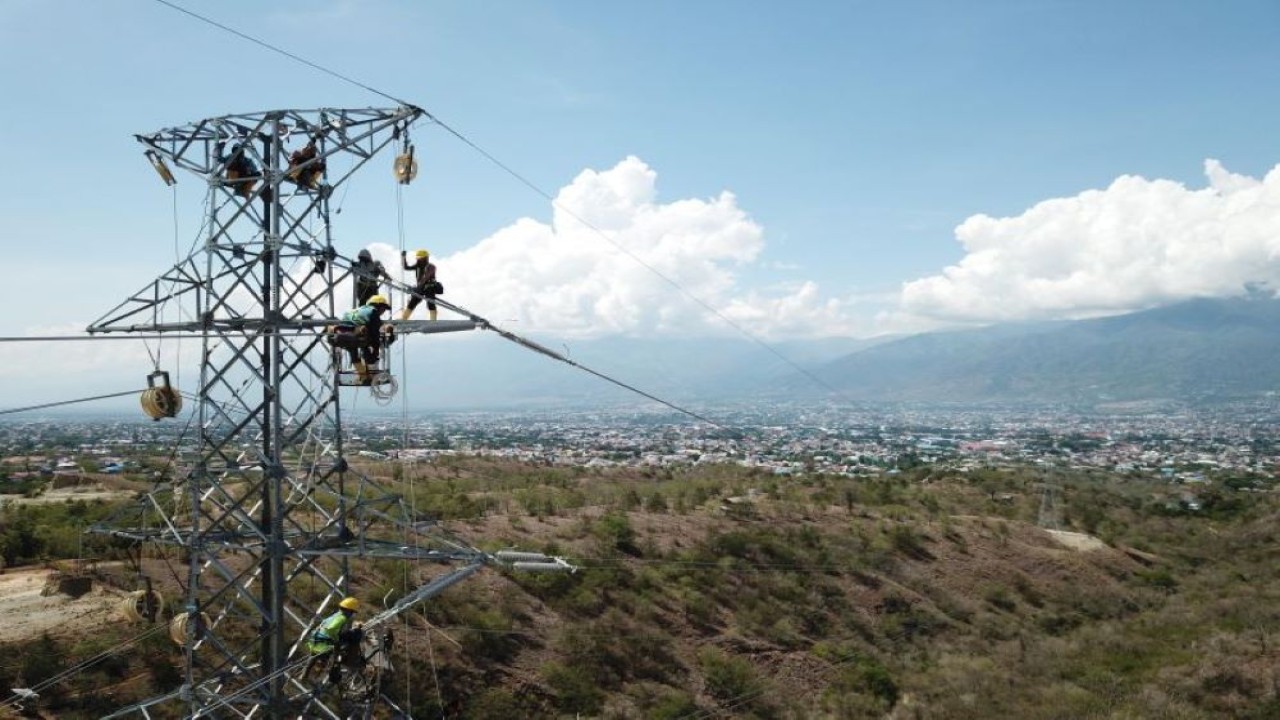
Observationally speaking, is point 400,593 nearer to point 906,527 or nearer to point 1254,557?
point 906,527

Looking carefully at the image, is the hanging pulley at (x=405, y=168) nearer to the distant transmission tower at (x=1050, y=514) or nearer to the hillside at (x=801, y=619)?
the hillside at (x=801, y=619)

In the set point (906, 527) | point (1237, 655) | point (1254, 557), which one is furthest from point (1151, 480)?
point (1237, 655)

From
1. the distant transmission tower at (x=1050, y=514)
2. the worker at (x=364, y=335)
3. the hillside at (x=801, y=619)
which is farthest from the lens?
the distant transmission tower at (x=1050, y=514)

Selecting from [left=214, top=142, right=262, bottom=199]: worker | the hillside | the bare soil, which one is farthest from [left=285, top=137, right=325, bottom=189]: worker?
the bare soil

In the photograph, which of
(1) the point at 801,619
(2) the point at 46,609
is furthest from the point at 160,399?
(1) the point at 801,619

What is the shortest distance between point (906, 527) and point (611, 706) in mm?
20186

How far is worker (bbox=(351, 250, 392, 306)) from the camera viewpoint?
8.57 m

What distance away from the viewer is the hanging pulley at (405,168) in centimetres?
907

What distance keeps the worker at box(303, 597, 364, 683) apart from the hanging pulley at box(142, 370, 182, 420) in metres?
2.91

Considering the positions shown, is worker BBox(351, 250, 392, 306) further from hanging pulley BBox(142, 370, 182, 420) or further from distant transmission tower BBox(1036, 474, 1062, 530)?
distant transmission tower BBox(1036, 474, 1062, 530)

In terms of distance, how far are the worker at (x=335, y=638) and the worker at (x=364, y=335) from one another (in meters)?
2.50

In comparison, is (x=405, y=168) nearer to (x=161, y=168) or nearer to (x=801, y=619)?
(x=161, y=168)

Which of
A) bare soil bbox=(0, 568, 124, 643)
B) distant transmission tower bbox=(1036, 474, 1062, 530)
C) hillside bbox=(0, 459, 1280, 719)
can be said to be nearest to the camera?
bare soil bbox=(0, 568, 124, 643)

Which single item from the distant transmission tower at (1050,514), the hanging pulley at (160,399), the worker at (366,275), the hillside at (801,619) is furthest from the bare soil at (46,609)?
the distant transmission tower at (1050,514)
